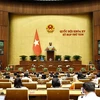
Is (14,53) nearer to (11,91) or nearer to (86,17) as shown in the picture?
(86,17)

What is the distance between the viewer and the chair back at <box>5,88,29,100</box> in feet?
12.5

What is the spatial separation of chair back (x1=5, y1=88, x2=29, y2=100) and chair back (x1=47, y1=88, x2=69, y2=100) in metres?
0.40

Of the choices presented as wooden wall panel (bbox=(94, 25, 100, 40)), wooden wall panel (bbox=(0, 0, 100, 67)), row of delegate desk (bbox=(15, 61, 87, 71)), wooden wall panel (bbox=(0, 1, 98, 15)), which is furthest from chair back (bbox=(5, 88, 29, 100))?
wooden wall panel (bbox=(0, 1, 98, 15))

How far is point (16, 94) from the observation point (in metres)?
3.82

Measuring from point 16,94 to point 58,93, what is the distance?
72 centimetres

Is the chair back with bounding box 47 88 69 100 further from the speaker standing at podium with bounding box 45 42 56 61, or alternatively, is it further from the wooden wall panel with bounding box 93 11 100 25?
the wooden wall panel with bounding box 93 11 100 25

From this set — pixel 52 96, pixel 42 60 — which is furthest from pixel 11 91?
pixel 42 60

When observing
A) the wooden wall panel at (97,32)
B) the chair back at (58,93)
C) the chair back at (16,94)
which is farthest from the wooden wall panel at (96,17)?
the chair back at (16,94)

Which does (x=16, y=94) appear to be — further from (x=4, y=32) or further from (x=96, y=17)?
(x=96, y=17)

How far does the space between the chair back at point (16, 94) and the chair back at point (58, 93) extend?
1.31 ft

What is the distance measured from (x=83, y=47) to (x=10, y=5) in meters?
6.41

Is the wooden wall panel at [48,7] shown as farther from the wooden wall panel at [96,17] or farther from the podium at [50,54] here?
the podium at [50,54]

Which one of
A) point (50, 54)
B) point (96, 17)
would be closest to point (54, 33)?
point (50, 54)

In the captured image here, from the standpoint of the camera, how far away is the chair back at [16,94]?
3.81 meters
